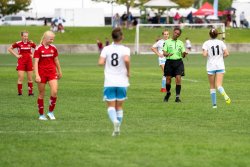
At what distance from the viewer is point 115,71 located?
16.2m

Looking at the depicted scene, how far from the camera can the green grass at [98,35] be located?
7781 cm

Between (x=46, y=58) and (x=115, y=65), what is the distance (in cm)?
386

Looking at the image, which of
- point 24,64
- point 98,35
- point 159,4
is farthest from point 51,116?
point 159,4

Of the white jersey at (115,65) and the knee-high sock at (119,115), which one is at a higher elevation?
the white jersey at (115,65)

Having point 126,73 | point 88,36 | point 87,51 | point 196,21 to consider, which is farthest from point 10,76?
point 196,21

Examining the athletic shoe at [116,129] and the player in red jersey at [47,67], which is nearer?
the athletic shoe at [116,129]

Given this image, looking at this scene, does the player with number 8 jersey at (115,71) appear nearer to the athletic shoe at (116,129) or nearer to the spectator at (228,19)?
the athletic shoe at (116,129)

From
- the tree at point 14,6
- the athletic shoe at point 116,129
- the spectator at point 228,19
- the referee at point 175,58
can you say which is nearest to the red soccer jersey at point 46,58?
the athletic shoe at point 116,129

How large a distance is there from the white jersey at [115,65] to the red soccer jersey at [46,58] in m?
3.67

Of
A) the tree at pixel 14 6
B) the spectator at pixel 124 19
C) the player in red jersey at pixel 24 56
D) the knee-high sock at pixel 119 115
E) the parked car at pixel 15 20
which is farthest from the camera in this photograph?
the parked car at pixel 15 20

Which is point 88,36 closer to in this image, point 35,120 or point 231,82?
point 231,82

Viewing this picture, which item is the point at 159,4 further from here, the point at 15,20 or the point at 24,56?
the point at 24,56

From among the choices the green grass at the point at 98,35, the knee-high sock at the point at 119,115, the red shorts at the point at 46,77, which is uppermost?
the red shorts at the point at 46,77

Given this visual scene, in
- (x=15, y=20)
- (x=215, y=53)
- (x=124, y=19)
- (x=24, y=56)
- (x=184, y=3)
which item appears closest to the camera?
(x=215, y=53)
